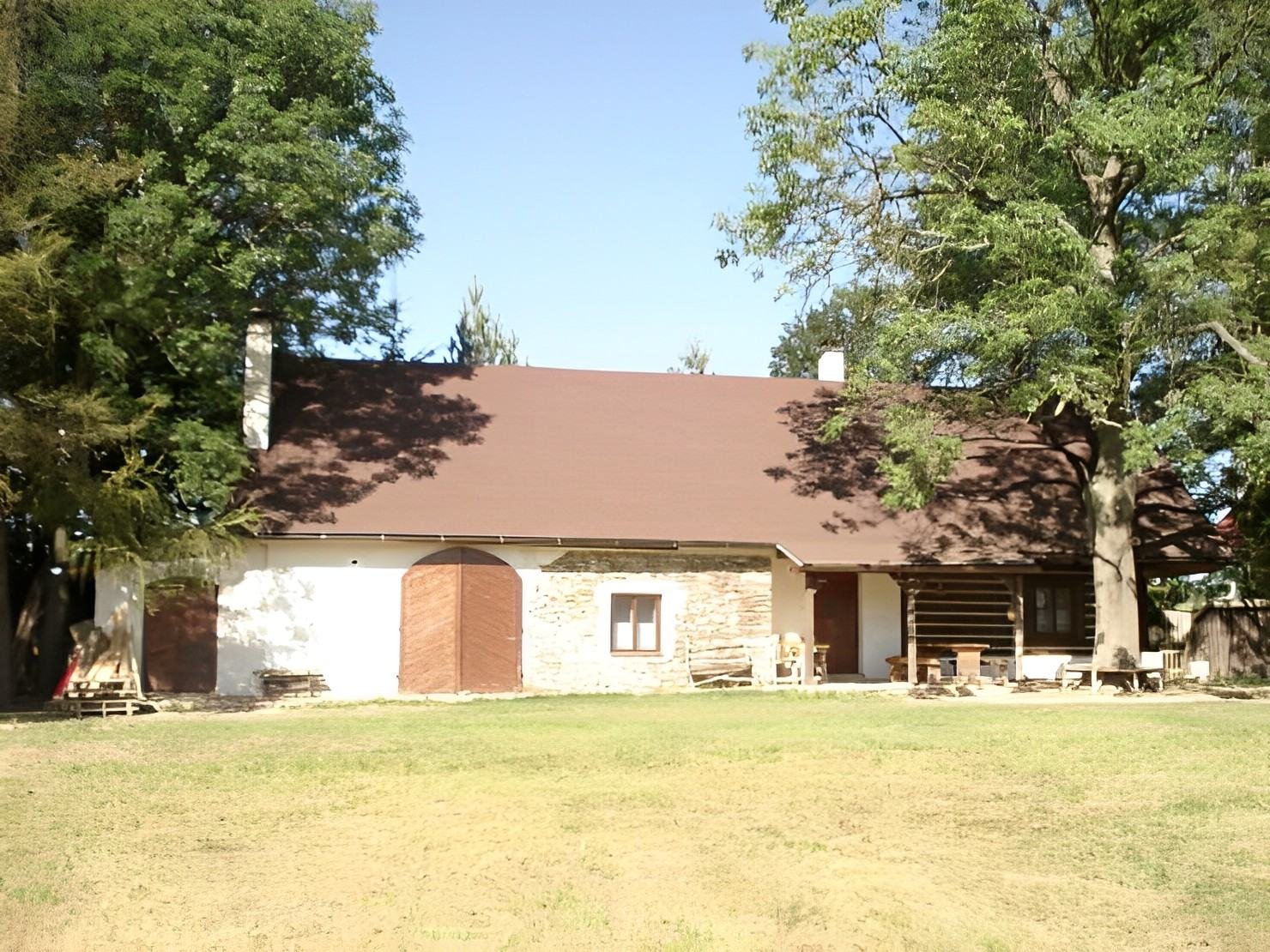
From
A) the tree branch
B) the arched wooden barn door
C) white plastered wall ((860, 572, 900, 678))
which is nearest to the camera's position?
the tree branch

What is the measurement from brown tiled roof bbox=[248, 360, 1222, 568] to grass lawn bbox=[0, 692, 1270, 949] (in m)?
8.84

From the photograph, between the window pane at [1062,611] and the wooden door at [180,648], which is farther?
the window pane at [1062,611]

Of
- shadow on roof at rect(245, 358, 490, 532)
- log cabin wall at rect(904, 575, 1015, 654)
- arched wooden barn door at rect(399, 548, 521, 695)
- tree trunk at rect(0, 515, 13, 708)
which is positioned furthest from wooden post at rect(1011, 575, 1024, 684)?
tree trunk at rect(0, 515, 13, 708)

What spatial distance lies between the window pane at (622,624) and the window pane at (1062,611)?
A: 30.3ft

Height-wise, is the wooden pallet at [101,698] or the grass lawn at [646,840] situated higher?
the wooden pallet at [101,698]

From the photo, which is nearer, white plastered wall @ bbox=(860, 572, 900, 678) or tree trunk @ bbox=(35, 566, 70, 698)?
tree trunk @ bbox=(35, 566, 70, 698)

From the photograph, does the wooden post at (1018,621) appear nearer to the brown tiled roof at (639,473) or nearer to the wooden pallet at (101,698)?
the brown tiled roof at (639,473)

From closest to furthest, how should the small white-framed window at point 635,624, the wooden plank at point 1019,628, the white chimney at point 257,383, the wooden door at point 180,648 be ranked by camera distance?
1. the wooden door at point 180,648
2. the small white-framed window at point 635,624
3. the wooden plank at point 1019,628
4. the white chimney at point 257,383

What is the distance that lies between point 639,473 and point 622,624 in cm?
370

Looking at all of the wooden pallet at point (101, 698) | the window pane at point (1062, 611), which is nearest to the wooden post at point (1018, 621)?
the window pane at point (1062, 611)

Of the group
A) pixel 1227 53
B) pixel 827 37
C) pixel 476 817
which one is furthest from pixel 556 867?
pixel 1227 53

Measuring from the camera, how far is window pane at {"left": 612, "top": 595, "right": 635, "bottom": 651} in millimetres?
25141

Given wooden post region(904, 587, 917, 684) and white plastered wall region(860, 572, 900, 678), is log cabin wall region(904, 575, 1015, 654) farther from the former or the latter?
wooden post region(904, 587, 917, 684)

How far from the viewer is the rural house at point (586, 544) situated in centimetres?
2398
